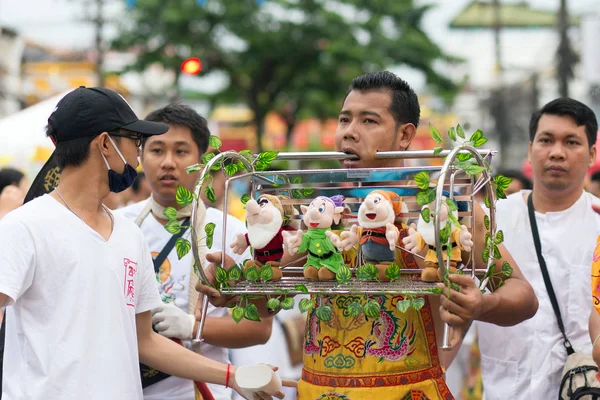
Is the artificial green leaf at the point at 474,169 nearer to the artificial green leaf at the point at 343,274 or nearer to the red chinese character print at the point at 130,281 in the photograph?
the artificial green leaf at the point at 343,274

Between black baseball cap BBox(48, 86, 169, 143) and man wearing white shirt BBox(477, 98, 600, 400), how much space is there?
227 centimetres

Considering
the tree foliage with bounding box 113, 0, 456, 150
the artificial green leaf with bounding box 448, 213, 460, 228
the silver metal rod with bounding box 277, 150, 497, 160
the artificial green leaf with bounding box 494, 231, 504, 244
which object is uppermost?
the tree foliage with bounding box 113, 0, 456, 150

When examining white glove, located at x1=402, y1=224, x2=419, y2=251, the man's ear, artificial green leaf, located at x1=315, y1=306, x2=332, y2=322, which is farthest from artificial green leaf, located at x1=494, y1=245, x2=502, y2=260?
the man's ear

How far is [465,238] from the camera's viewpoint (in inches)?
112

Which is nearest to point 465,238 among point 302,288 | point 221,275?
point 302,288

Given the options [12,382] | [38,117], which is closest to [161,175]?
[12,382]

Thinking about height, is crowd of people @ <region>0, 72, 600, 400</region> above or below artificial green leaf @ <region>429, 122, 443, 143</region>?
below

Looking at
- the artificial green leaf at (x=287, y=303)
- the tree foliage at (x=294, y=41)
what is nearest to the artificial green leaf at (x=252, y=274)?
the artificial green leaf at (x=287, y=303)

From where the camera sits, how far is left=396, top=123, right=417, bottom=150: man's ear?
350 cm

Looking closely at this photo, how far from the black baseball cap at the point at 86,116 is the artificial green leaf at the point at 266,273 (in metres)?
0.68

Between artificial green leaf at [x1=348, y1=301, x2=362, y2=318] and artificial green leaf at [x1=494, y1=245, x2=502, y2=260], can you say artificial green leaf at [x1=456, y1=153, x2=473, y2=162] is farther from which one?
artificial green leaf at [x1=348, y1=301, x2=362, y2=318]

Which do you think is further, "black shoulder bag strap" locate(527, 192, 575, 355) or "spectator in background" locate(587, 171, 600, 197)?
"spectator in background" locate(587, 171, 600, 197)

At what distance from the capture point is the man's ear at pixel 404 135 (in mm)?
3504

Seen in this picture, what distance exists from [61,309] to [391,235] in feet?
3.69
